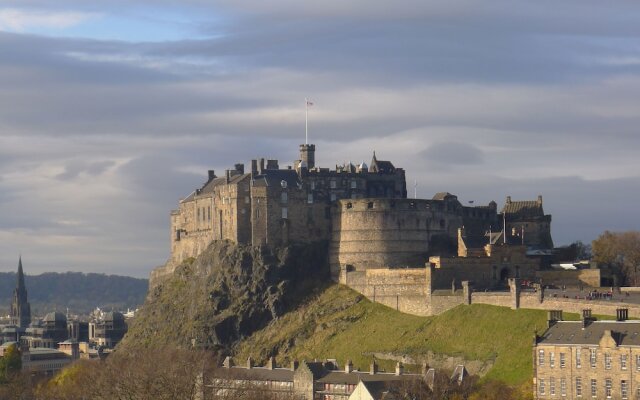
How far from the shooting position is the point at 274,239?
595ft

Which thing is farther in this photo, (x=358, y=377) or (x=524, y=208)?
(x=524, y=208)

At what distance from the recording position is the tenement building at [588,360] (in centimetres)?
12656

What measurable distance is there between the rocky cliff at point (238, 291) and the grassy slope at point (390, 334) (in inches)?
84.6

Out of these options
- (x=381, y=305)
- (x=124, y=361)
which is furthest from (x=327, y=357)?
(x=124, y=361)

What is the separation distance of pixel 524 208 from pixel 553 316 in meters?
47.4

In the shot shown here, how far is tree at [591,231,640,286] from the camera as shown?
167 meters

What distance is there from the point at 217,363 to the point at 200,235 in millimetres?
27942

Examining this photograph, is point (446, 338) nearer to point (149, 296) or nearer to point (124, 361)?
point (124, 361)

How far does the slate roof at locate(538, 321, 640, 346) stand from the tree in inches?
1281

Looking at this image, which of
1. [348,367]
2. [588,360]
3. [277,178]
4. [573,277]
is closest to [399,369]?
[348,367]

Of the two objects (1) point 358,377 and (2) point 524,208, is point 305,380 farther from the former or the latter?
(2) point 524,208

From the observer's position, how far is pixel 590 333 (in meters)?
131

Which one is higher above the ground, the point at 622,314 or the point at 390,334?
the point at 622,314

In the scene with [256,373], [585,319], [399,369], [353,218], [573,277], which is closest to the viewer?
[585,319]
